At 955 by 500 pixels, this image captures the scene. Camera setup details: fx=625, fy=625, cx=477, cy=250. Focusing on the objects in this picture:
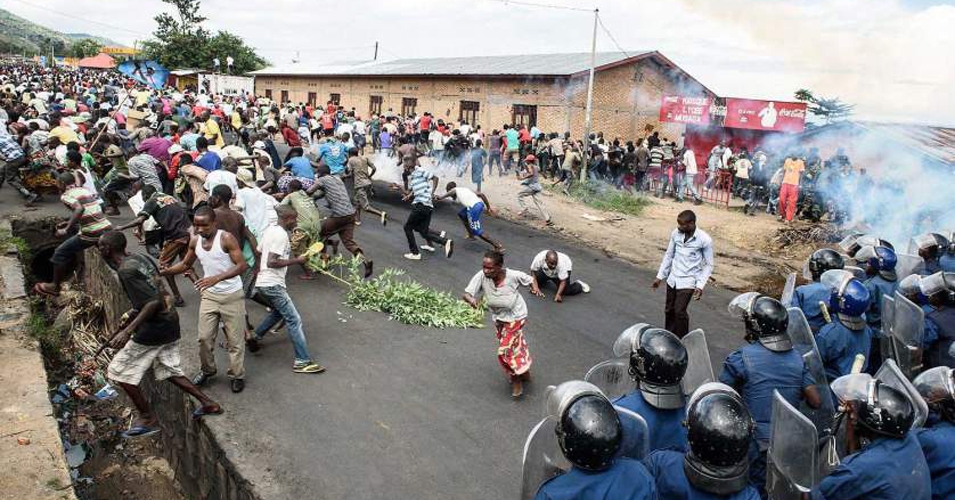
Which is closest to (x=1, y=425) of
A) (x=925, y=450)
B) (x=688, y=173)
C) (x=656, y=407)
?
(x=656, y=407)

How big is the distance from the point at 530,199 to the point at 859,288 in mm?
11591

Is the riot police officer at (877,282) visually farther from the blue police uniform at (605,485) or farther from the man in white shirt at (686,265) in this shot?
the blue police uniform at (605,485)

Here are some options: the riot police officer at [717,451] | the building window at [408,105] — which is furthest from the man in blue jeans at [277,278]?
the building window at [408,105]

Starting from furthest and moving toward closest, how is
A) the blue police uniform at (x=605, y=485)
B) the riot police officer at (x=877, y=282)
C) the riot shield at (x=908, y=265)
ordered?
the riot shield at (x=908, y=265)
the riot police officer at (x=877, y=282)
the blue police uniform at (x=605, y=485)

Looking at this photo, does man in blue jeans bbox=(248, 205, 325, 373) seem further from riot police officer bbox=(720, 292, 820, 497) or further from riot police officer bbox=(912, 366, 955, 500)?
riot police officer bbox=(912, 366, 955, 500)

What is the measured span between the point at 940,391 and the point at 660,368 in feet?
5.11

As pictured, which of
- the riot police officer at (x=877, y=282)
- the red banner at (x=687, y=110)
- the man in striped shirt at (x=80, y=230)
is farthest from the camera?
the red banner at (x=687, y=110)

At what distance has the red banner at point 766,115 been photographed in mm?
16812

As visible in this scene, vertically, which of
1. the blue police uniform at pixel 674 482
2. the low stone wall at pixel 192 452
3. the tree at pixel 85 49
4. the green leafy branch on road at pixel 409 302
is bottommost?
the low stone wall at pixel 192 452

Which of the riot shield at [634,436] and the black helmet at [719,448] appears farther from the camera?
the riot shield at [634,436]

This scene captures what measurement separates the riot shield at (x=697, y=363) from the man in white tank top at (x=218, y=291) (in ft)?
12.0

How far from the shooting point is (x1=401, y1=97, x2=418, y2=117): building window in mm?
28719

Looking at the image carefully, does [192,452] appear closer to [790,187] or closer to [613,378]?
[613,378]

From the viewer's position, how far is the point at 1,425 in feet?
16.8
